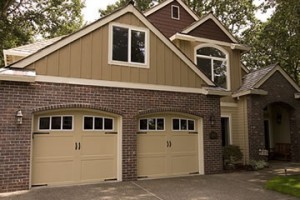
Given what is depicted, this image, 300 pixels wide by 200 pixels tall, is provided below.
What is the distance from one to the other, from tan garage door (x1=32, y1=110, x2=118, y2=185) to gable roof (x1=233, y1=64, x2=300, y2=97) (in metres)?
7.08

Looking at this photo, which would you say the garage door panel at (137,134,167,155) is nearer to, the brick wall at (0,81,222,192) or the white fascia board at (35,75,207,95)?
the brick wall at (0,81,222,192)

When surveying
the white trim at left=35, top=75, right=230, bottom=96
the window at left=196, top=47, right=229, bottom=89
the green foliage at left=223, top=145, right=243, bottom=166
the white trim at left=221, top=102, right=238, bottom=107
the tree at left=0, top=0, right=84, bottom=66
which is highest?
the tree at left=0, top=0, right=84, bottom=66

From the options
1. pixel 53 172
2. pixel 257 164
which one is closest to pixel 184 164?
pixel 257 164

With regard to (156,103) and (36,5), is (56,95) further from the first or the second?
(36,5)

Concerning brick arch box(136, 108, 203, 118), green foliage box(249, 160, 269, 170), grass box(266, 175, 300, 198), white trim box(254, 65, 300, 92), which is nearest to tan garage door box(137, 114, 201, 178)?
brick arch box(136, 108, 203, 118)

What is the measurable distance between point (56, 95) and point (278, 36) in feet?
56.0

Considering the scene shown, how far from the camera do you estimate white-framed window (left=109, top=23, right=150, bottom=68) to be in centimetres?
985

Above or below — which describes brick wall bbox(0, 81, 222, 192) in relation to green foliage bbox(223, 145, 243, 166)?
above

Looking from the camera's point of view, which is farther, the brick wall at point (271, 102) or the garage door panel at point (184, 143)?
the brick wall at point (271, 102)

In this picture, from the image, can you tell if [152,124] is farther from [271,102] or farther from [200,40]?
[271,102]

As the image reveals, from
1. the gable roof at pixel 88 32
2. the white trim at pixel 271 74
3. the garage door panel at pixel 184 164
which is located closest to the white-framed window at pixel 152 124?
the garage door panel at pixel 184 164

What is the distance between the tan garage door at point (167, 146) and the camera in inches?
402

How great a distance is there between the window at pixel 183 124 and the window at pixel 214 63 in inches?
163

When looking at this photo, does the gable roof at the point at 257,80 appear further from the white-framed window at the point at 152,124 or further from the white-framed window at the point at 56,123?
the white-framed window at the point at 56,123
